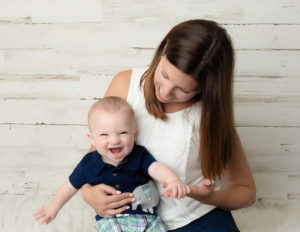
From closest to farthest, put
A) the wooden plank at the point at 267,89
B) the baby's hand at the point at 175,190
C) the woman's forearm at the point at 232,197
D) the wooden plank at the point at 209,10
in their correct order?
the baby's hand at the point at 175,190
the woman's forearm at the point at 232,197
the wooden plank at the point at 209,10
the wooden plank at the point at 267,89

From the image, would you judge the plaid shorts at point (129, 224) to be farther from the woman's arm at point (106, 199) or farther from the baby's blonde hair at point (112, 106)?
the baby's blonde hair at point (112, 106)

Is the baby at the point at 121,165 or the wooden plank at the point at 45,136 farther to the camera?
the wooden plank at the point at 45,136

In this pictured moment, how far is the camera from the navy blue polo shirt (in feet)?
3.95

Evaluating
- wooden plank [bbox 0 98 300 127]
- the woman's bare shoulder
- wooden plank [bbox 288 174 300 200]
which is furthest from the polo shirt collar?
wooden plank [bbox 288 174 300 200]

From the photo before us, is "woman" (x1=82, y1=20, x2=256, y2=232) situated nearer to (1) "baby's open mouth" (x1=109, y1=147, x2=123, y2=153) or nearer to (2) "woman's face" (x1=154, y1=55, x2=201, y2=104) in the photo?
(2) "woman's face" (x1=154, y1=55, x2=201, y2=104)

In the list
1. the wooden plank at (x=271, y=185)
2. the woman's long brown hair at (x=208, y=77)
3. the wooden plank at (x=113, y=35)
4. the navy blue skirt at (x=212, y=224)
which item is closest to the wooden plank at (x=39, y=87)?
the wooden plank at (x=113, y=35)

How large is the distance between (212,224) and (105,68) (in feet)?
2.84

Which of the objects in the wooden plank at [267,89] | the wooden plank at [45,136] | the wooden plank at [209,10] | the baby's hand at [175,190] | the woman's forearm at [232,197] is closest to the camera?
the baby's hand at [175,190]

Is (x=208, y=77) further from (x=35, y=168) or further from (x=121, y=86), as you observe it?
(x=35, y=168)

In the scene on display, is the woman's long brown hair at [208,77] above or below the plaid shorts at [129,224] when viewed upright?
above

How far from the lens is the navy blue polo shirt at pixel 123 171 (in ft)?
3.95

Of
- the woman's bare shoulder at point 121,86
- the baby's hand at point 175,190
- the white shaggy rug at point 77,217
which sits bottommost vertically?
the white shaggy rug at point 77,217

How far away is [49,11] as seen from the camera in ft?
5.79

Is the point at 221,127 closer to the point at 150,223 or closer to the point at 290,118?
the point at 150,223
